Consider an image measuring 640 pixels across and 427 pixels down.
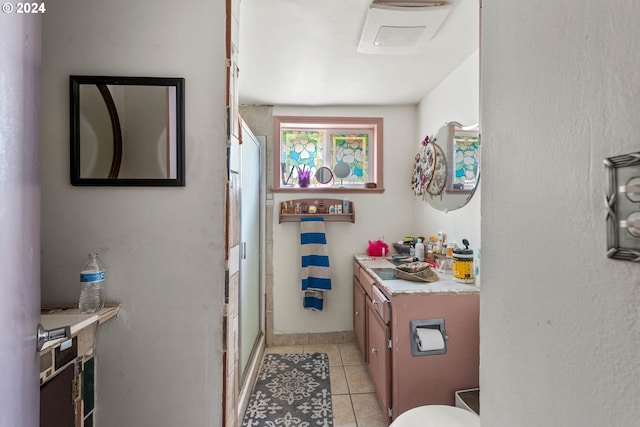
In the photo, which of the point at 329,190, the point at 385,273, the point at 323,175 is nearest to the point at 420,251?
the point at 385,273

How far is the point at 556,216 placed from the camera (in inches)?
19.6

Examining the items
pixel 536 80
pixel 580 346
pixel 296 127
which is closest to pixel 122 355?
pixel 580 346

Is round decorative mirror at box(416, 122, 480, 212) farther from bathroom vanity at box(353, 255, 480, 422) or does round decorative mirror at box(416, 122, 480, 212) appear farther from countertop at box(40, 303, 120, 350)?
countertop at box(40, 303, 120, 350)

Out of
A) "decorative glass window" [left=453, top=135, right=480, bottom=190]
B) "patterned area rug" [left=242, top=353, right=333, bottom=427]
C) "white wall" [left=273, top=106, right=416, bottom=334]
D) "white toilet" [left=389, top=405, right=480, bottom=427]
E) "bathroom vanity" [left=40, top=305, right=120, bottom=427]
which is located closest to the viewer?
"bathroom vanity" [left=40, top=305, right=120, bottom=427]

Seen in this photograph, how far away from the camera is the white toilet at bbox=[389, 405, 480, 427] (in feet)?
4.15

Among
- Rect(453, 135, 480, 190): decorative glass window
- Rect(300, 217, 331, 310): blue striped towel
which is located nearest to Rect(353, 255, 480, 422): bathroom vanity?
Rect(453, 135, 480, 190): decorative glass window

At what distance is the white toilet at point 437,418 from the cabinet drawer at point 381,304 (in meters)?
0.49

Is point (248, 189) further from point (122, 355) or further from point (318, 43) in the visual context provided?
point (122, 355)

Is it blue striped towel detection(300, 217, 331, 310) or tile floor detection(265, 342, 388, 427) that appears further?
blue striped towel detection(300, 217, 331, 310)

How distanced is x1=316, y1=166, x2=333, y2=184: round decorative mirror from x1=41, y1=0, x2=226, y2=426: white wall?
188 centimetres

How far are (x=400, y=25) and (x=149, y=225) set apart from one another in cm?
154

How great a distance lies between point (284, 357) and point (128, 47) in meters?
2.46

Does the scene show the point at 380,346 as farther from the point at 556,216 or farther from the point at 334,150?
the point at 334,150

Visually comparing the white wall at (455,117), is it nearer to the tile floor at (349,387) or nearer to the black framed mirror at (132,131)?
the tile floor at (349,387)
